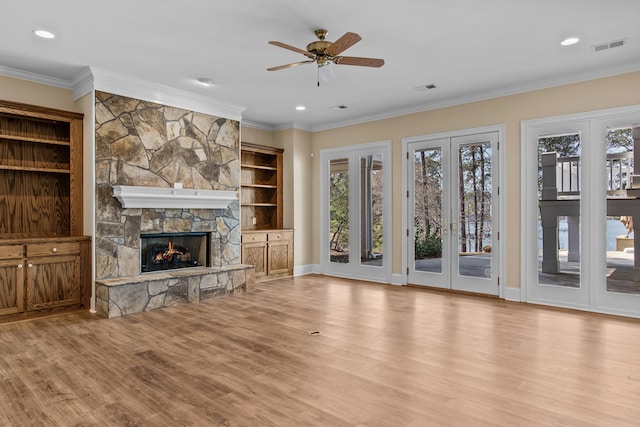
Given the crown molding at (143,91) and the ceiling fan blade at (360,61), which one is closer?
the ceiling fan blade at (360,61)

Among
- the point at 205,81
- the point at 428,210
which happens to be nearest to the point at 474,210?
the point at 428,210

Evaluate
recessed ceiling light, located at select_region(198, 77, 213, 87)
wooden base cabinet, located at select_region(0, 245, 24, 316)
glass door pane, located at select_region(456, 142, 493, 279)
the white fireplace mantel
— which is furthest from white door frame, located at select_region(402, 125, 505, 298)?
wooden base cabinet, located at select_region(0, 245, 24, 316)

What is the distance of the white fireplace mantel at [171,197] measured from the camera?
16.6 ft

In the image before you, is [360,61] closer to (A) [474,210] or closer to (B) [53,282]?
(A) [474,210]

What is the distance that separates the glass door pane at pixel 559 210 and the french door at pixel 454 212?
596mm

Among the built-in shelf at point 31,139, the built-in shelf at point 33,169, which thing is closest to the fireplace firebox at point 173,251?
the built-in shelf at point 33,169

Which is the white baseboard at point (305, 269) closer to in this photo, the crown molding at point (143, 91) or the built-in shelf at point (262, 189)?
the built-in shelf at point (262, 189)

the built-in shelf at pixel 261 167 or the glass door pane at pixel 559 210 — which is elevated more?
the built-in shelf at pixel 261 167

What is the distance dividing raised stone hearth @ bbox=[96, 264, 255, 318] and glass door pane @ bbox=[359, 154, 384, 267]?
2.15 meters

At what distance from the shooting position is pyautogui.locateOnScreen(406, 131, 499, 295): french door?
5.76 meters

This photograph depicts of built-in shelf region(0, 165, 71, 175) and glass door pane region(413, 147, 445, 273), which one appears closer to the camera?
built-in shelf region(0, 165, 71, 175)

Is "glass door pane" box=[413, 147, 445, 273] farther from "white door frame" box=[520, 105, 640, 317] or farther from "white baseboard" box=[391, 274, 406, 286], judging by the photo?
"white door frame" box=[520, 105, 640, 317]

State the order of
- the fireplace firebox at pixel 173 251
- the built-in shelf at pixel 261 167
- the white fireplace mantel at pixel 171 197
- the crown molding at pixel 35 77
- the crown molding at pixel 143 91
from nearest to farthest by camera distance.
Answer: the crown molding at pixel 35 77 → the crown molding at pixel 143 91 → the white fireplace mantel at pixel 171 197 → the fireplace firebox at pixel 173 251 → the built-in shelf at pixel 261 167

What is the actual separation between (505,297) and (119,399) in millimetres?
4916
